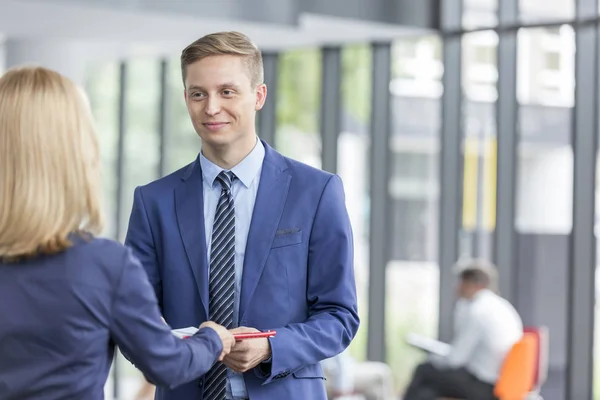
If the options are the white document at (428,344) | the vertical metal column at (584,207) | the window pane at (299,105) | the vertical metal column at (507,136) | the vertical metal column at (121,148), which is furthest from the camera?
the vertical metal column at (121,148)

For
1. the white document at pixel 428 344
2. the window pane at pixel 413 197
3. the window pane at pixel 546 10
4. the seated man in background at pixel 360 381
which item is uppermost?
the window pane at pixel 546 10

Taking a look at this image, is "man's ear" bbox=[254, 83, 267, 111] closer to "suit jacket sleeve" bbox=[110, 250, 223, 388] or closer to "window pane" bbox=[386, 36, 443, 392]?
"suit jacket sleeve" bbox=[110, 250, 223, 388]

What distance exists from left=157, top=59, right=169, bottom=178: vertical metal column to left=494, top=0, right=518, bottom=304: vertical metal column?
142 inches

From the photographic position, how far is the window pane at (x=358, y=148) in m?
8.71

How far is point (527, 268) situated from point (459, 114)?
1.25m

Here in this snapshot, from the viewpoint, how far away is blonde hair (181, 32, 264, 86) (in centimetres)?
233

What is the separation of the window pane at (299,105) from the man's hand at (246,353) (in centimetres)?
677

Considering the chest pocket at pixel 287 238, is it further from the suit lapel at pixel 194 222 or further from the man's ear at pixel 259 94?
the man's ear at pixel 259 94

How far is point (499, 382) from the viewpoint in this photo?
293 inches

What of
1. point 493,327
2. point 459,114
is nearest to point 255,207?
point 493,327

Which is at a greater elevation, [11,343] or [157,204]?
[157,204]

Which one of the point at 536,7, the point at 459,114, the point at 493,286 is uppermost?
the point at 536,7

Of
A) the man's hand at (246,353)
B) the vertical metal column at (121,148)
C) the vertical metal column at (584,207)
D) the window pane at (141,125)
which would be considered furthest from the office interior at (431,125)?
the man's hand at (246,353)

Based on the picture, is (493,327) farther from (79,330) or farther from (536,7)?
(79,330)
